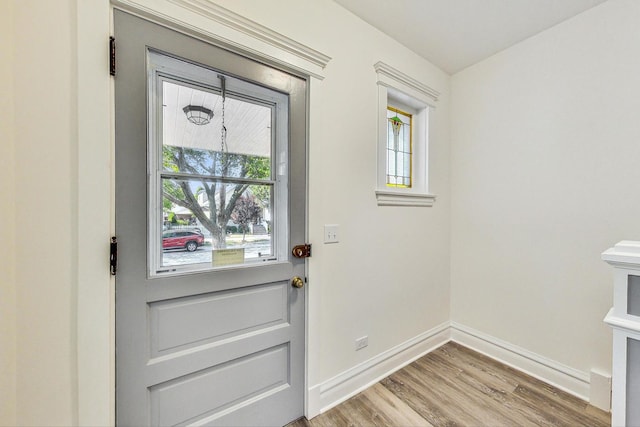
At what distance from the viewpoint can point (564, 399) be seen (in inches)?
67.1

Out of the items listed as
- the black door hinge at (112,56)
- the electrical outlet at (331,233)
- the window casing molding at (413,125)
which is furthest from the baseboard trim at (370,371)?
the black door hinge at (112,56)

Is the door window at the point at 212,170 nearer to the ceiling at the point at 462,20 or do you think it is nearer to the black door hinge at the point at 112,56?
the black door hinge at the point at 112,56

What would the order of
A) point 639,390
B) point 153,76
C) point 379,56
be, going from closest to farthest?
point 639,390, point 153,76, point 379,56

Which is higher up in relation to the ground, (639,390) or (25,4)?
(25,4)

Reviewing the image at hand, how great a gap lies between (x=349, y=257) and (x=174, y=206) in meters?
1.10

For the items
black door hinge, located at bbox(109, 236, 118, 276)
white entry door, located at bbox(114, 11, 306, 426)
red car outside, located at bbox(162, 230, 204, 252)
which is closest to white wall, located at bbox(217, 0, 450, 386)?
white entry door, located at bbox(114, 11, 306, 426)

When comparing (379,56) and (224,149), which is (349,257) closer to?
(224,149)

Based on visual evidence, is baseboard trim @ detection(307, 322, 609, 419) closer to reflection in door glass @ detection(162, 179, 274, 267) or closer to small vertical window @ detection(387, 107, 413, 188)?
reflection in door glass @ detection(162, 179, 274, 267)

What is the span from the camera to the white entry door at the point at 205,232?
1.05 m

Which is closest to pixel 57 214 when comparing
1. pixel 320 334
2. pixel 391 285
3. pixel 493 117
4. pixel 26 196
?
pixel 26 196

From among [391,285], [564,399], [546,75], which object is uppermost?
[546,75]

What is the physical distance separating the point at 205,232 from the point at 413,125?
202cm

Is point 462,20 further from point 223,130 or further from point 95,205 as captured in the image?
point 95,205

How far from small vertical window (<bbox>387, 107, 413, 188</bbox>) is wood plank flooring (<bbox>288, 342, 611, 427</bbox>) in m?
1.53
